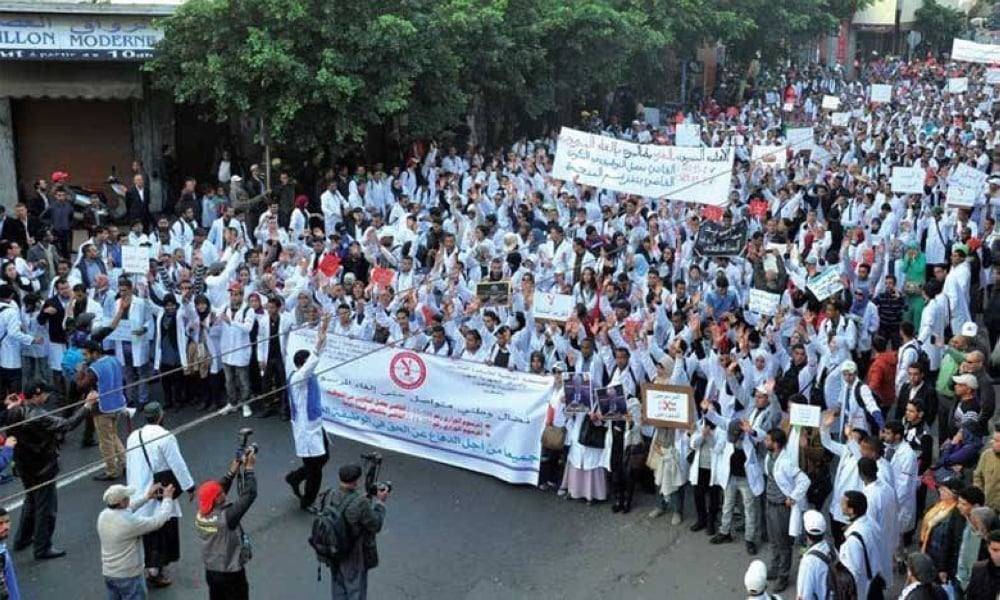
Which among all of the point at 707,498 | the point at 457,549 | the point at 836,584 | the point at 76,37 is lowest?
the point at 457,549

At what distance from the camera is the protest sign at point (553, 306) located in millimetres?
11242

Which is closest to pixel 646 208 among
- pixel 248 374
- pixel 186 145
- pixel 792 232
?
pixel 792 232

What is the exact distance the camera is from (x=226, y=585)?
7.50 meters

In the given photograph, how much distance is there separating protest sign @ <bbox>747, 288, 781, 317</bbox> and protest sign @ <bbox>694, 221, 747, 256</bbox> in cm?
157

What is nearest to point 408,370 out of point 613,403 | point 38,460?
point 613,403

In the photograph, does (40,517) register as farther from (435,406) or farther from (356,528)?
(435,406)

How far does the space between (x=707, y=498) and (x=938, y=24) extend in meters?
50.5

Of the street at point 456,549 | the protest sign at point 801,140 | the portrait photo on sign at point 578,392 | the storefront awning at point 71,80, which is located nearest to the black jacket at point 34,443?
the street at point 456,549

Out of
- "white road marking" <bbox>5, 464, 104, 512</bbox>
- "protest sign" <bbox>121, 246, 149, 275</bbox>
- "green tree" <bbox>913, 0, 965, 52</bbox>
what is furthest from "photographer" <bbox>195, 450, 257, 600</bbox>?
"green tree" <bbox>913, 0, 965, 52</bbox>

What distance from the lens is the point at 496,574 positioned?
8695 millimetres

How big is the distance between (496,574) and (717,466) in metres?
1.98

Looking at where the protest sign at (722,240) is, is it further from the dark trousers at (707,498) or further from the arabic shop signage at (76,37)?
the arabic shop signage at (76,37)

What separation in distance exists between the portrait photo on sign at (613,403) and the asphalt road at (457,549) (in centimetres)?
86

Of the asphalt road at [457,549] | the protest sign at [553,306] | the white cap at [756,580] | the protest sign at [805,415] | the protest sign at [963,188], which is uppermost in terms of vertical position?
the protest sign at [963,188]
